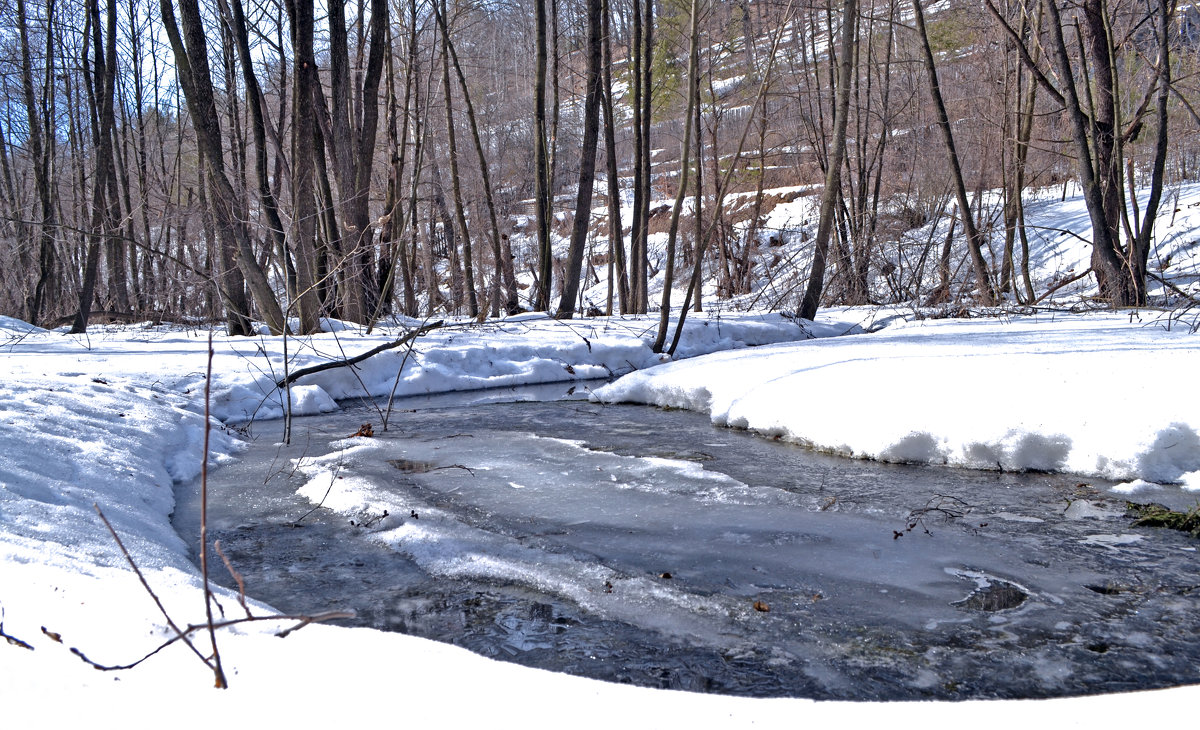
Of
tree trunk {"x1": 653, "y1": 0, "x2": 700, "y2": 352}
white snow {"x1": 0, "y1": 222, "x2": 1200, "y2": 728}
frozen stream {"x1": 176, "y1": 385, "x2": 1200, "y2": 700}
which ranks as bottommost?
frozen stream {"x1": 176, "y1": 385, "x2": 1200, "y2": 700}

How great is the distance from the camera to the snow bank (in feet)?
14.1

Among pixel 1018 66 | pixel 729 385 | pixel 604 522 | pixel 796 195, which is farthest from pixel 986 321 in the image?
pixel 796 195

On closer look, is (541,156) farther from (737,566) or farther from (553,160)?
(737,566)

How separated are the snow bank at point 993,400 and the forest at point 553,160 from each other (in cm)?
218

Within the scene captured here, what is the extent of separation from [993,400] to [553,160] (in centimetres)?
1286

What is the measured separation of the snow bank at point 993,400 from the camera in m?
4.30

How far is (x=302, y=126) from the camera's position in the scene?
1002 centimetres

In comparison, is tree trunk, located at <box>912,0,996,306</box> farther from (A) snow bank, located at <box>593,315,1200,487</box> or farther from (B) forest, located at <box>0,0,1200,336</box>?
(A) snow bank, located at <box>593,315,1200,487</box>

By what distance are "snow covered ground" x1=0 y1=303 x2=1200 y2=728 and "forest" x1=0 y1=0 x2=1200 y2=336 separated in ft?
3.80

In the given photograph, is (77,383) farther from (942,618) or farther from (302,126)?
(942,618)

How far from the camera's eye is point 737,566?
10.8 ft

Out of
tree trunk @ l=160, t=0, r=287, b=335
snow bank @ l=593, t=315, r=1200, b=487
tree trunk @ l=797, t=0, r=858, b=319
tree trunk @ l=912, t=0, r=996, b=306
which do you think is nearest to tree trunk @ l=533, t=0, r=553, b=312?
tree trunk @ l=797, t=0, r=858, b=319

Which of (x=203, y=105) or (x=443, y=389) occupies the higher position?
(x=203, y=105)

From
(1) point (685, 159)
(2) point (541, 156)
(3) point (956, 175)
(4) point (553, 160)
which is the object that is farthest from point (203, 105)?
(3) point (956, 175)
